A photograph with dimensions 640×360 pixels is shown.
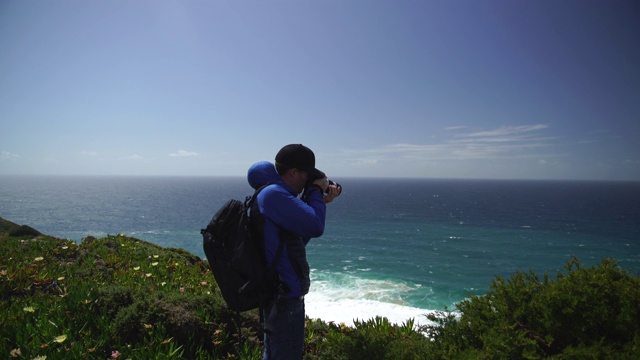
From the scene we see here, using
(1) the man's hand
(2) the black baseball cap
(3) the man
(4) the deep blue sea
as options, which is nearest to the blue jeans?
(3) the man

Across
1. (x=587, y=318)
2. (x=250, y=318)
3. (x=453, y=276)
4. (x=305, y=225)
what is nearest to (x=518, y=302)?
(x=587, y=318)

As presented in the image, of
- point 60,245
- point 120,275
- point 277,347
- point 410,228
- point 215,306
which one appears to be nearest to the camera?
point 277,347

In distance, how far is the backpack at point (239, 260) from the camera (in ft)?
7.88

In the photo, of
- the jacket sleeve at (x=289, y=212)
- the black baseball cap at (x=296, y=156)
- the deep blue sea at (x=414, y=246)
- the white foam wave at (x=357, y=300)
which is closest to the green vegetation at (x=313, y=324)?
the jacket sleeve at (x=289, y=212)

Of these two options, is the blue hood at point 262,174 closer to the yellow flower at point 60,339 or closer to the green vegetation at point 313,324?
the green vegetation at point 313,324

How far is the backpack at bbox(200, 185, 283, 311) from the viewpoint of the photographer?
2.40 meters

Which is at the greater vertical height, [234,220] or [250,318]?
[234,220]

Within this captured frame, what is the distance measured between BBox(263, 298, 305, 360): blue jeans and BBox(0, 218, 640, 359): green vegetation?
1.19ft

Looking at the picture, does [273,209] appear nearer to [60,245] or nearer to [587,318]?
[587,318]

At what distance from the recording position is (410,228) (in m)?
55.3

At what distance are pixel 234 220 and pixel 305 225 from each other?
583 millimetres

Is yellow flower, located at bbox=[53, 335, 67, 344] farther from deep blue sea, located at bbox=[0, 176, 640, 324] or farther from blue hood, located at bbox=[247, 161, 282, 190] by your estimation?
A: deep blue sea, located at bbox=[0, 176, 640, 324]

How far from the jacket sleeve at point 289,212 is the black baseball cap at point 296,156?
28 centimetres

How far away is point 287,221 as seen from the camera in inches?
93.9
